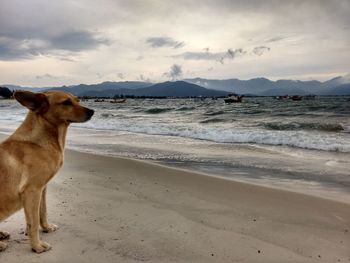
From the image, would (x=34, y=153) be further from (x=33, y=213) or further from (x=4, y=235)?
(x=4, y=235)

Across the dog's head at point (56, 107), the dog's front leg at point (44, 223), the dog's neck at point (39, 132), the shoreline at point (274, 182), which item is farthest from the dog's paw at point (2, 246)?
the shoreline at point (274, 182)

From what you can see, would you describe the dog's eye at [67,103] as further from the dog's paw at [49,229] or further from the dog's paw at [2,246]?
the dog's paw at [2,246]

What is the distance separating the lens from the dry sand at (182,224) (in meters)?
4.30

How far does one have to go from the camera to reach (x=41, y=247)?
433cm

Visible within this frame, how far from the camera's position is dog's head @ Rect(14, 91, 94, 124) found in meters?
4.35

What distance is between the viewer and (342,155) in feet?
39.0

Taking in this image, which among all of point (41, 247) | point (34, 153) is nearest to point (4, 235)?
point (41, 247)

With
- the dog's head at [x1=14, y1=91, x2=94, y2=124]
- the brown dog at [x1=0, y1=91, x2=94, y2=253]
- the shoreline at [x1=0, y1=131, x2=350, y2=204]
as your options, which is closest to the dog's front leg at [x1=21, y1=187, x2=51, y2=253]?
the brown dog at [x1=0, y1=91, x2=94, y2=253]

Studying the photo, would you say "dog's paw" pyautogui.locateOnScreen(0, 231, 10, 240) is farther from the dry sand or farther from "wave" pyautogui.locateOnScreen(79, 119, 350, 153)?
"wave" pyautogui.locateOnScreen(79, 119, 350, 153)

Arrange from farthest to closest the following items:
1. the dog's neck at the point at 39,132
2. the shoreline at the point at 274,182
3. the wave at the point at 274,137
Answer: the wave at the point at 274,137 → the shoreline at the point at 274,182 → the dog's neck at the point at 39,132

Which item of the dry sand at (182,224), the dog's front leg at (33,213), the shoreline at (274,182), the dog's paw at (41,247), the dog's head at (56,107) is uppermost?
the dog's head at (56,107)

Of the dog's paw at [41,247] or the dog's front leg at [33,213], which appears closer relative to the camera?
the dog's front leg at [33,213]

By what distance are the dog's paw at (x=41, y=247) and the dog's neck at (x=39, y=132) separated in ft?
3.39

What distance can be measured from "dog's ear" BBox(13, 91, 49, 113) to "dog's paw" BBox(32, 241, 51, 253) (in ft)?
4.73
